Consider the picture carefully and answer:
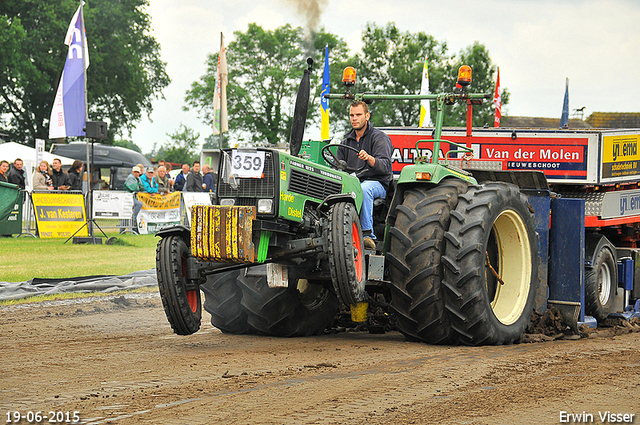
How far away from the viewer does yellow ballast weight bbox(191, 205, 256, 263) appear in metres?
5.64

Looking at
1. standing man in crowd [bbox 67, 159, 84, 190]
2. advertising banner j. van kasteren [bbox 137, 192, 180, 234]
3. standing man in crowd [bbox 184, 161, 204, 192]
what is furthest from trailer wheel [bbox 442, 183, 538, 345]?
standing man in crowd [bbox 67, 159, 84, 190]

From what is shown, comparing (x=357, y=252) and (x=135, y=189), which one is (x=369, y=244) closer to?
(x=357, y=252)

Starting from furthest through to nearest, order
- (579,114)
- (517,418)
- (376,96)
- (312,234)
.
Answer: (579,114) → (376,96) → (312,234) → (517,418)

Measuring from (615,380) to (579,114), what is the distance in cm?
5085

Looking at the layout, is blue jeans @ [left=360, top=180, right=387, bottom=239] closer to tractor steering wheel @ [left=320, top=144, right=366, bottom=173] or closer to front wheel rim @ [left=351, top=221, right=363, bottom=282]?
tractor steering wheel @ [left=320, top=144, right=366, bottom=173]

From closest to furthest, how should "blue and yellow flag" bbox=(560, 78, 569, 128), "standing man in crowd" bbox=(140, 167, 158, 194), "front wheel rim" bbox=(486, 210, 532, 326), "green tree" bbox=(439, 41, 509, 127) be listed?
1. "front wheel rim" bbox=(486, 210, 532, 326)
2. "standing man in crowd" bbox=(140, 167, 158, 194)
3. "blue and yellow flag" bbox=(560, 78, 569, 128)
4. "green tree" bbox=(439, 41, 509, 127)

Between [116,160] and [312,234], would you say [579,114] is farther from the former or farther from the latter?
[312,234]

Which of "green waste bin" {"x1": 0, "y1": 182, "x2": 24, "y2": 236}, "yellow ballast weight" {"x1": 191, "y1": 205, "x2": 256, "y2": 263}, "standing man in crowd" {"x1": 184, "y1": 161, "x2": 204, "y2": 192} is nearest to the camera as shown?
"yellow ballast weight" {"x1": 191, "y1": 205, "x2": 256, "y2": 263}

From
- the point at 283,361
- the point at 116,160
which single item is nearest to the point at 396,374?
the point at 283,361

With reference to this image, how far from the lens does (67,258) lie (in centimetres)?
1384

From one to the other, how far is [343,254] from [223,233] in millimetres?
915

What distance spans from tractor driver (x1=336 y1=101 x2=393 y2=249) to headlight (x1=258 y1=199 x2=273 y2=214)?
1.02 meters

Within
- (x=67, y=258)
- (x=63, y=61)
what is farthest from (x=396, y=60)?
(x=67, y=258)

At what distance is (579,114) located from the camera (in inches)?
2078
